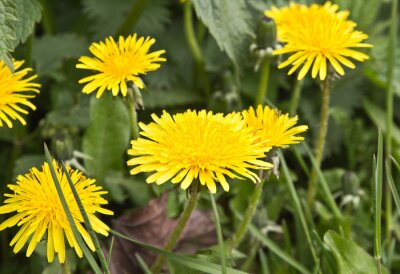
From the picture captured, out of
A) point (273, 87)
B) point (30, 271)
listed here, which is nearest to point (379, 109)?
point (273, 87)

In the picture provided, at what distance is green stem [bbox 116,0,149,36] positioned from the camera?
177 centimetres

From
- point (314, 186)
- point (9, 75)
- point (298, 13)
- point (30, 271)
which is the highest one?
point (298, 13)

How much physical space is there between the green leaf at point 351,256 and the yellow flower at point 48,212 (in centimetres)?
46

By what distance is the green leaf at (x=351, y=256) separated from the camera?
131cm

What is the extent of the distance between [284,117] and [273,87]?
2.51 feet

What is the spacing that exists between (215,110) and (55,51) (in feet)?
1.44

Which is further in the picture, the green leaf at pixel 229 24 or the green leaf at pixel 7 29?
the green leaf at pixel 229 24

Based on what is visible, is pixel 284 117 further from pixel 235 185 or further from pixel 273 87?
pixel 273 87

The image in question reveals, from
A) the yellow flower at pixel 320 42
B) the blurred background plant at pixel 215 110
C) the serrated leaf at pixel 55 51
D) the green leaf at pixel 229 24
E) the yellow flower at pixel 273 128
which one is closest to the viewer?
the yellow flower at pixel 273 128

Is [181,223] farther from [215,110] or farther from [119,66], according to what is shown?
[215,110]

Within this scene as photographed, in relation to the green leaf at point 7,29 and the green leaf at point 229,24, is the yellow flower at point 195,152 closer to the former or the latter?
the green leaf at point 7,29

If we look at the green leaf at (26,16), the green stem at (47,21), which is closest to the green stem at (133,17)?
the green stem at (47,21)

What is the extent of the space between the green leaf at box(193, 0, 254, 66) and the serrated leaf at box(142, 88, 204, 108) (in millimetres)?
303

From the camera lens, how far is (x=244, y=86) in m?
1.94
